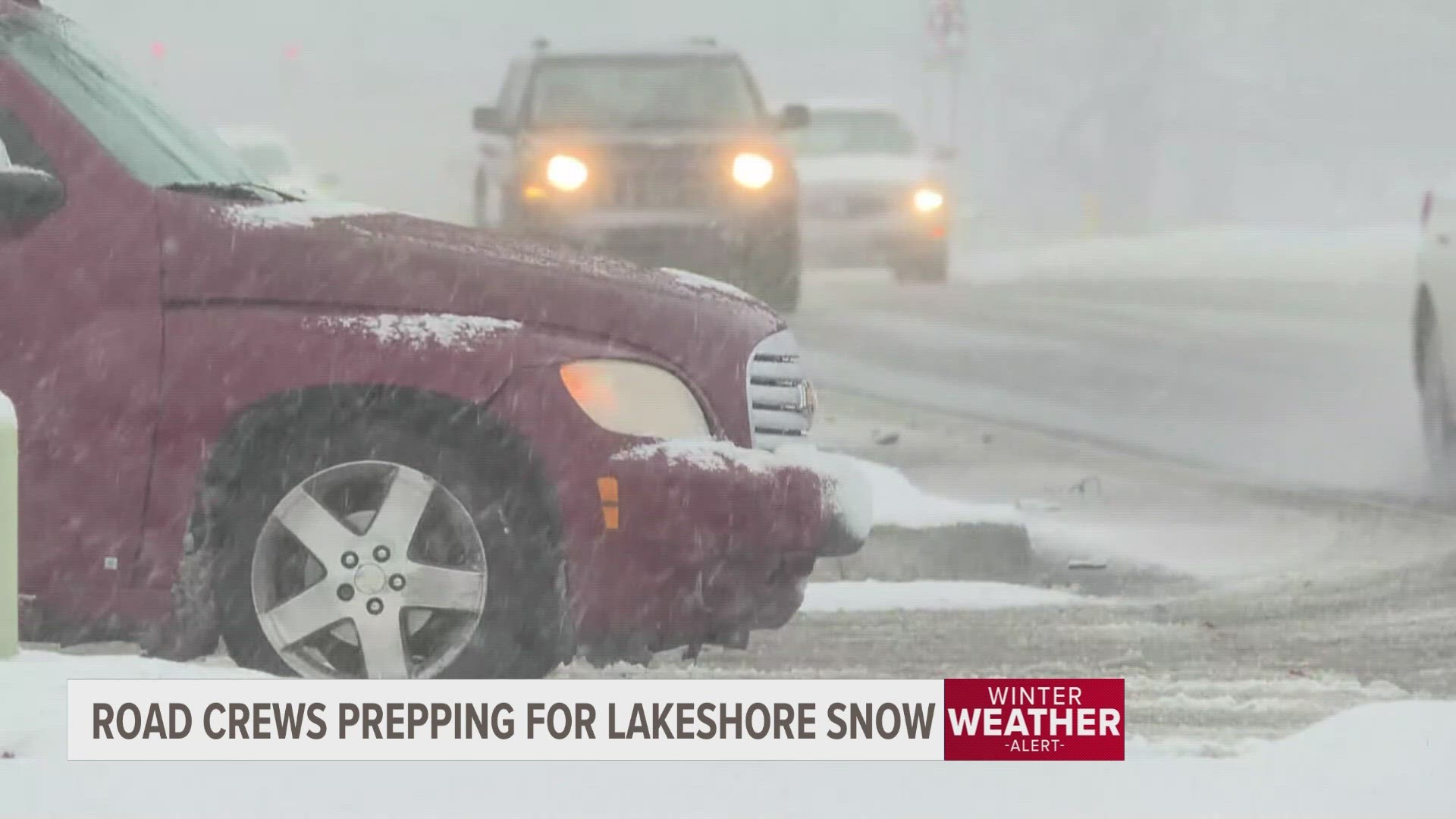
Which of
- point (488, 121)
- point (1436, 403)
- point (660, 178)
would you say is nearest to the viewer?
point (1436, 403)

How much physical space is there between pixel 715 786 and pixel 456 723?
53 centimetres

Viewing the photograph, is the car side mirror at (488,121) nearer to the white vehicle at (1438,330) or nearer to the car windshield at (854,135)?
the white vehicle at (1438,330)

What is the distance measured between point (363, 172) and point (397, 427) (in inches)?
1102

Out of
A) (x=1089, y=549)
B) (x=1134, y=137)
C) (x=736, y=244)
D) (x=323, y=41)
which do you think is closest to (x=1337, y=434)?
(x=736, y=244)

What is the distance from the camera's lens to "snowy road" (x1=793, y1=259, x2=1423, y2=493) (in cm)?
1259

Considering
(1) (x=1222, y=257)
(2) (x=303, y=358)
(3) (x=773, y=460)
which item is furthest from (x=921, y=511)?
A: (1) (x=1222, y=257)

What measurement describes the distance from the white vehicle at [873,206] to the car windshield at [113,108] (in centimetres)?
1213

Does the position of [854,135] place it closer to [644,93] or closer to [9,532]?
[644,93]

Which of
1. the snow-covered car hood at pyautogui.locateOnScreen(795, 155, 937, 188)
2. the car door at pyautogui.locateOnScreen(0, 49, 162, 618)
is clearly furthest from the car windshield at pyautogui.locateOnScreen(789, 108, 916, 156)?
the car door at pyautogui.locateOnScreen(0, 49, 162, 618)

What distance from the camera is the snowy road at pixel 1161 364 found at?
1259cm

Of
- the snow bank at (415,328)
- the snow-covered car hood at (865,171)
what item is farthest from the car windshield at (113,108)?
the snow-covered car hood at (865,171)

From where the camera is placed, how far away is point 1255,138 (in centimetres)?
4359

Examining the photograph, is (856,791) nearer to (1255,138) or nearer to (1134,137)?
(1134,137)

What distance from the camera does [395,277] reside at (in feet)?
18.5
